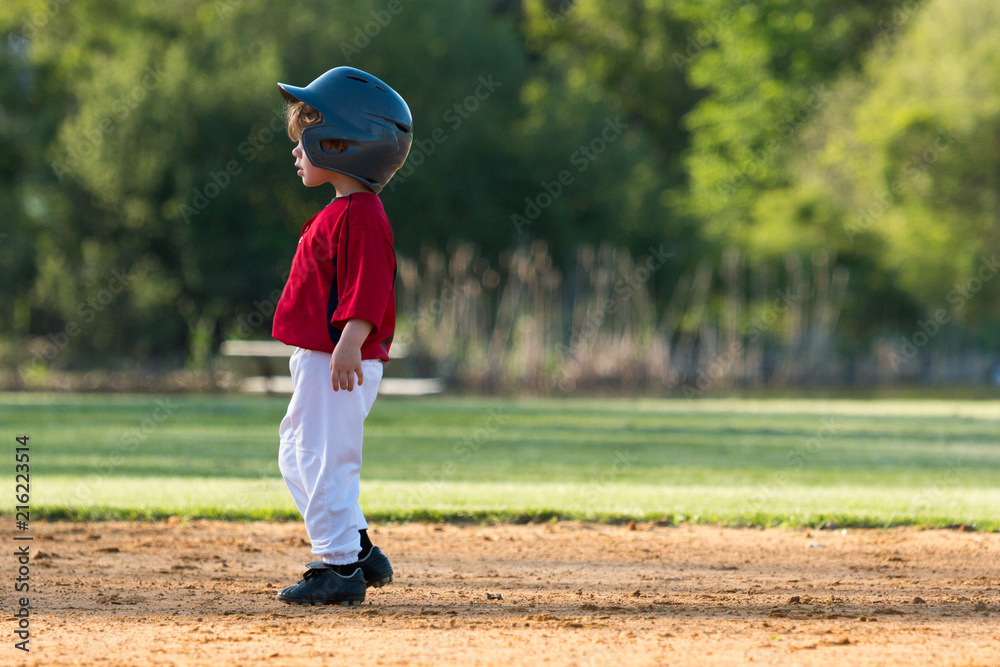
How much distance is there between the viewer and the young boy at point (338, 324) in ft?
14.3

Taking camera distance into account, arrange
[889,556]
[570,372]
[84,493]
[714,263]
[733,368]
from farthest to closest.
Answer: [714,263] < [733,368] < [570,372] < [84,493] < [889,556]

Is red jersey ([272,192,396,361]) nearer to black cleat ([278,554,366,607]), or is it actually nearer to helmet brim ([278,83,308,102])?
helmet brim ([278,83,308,102])

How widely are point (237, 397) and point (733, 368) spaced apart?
939cm

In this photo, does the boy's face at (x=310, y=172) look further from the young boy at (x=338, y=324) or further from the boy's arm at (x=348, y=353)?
the boy's arm at (x=348, y=353)

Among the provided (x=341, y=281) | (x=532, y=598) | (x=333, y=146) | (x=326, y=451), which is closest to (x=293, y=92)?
(x=333, y=146)

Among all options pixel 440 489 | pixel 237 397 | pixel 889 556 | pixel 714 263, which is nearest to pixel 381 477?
pixel 440 489

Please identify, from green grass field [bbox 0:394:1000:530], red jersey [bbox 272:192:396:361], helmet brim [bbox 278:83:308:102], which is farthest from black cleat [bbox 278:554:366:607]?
green grass field [bbox 0:394:1000:530]

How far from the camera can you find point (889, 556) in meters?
5.86

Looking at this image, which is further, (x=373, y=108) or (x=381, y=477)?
(x=381, y=477)

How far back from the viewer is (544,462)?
10.5 meters

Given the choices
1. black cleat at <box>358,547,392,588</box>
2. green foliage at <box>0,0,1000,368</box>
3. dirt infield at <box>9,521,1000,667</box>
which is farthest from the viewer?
green foliage at <box>0,0,1000,368</box>

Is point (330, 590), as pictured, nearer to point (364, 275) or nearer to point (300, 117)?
point (364, 275)

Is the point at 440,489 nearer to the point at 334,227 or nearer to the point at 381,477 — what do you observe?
the point at 381,477

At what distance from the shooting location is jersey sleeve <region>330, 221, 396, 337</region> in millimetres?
4316
